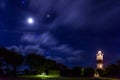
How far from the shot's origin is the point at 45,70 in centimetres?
10238

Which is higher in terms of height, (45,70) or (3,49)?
(3,49)

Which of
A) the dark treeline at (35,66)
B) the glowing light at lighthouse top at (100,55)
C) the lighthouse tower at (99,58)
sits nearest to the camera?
the dark treeline at (35,66)

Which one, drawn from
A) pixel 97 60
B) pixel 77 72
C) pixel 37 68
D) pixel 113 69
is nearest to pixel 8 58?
pixel 37 68

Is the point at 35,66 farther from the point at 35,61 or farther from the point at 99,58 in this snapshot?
the point at 99,58

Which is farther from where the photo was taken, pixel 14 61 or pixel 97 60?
pixel 97 60

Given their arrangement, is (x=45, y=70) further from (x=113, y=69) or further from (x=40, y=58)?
(x=113, y=69)

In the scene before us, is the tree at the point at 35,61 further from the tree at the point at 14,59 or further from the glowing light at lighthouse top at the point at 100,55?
the glowing light at lighthouse top at the point at 100,55

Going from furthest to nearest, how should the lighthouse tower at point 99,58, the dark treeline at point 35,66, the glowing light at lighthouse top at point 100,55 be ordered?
the glowing light at lighthouse top at point 100,55 < the lighthouse tower at point 99,58 < the dark treeline at point 35,66

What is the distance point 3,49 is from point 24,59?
17.0m

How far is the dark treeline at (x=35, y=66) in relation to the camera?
296 feet

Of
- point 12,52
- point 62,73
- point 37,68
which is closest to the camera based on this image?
point 62,73

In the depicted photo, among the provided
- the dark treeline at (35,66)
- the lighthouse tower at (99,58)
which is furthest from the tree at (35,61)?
the lighthouse tower at (99,58)

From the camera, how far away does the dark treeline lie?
90312 millimetres

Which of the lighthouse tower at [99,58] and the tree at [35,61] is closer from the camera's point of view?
the tree at [35,61]
